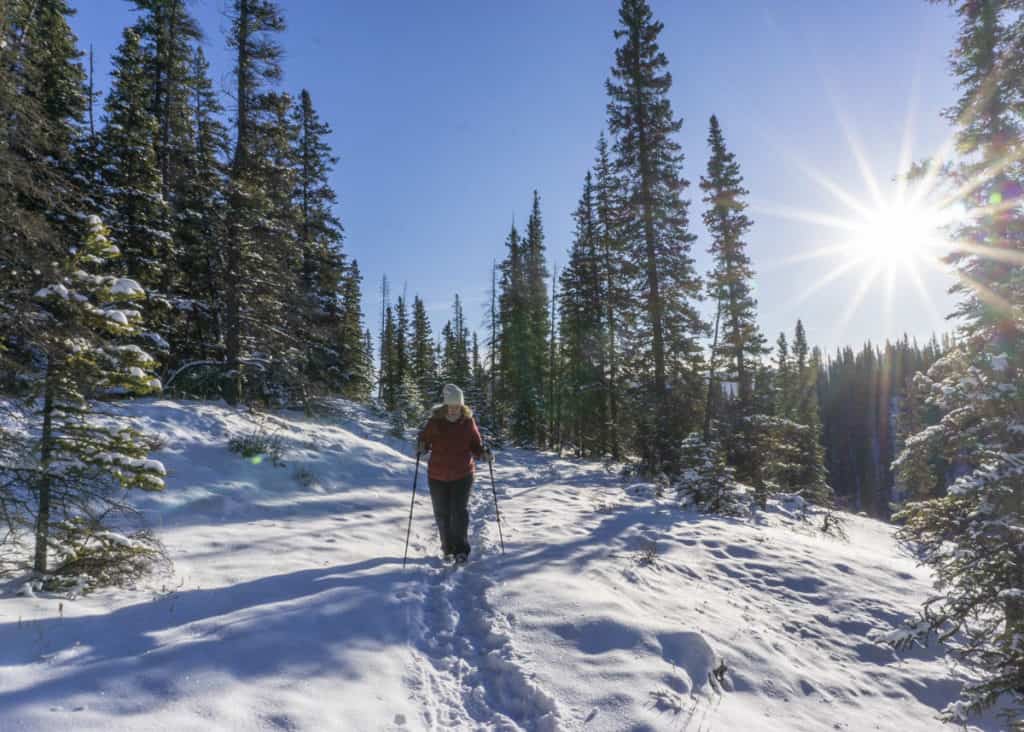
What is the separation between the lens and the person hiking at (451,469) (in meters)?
6.69

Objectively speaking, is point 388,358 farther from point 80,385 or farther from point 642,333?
point 80,385

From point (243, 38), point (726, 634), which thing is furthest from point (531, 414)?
point (726, 634)

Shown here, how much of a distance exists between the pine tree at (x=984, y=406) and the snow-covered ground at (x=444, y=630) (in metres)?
0.74

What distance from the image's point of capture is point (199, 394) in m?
13.9

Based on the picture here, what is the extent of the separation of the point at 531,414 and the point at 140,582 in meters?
26.6

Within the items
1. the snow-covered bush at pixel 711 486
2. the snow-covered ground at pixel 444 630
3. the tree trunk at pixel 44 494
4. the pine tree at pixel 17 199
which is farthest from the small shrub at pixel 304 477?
the snow-covered bush at pixel 711 486

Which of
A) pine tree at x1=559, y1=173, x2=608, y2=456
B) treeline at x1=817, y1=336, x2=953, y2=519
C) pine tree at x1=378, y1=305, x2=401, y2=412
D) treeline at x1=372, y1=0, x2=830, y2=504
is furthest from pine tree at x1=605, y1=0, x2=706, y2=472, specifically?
treeline at x1=817, y1=336, x2=953, y2=519

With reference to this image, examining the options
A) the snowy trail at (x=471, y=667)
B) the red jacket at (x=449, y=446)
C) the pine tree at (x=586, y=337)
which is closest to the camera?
the snowy trail at (x=471, y=667)

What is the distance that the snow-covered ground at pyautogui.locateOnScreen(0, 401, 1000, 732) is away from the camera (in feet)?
10.5

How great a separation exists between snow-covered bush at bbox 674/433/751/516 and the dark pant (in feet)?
25.6

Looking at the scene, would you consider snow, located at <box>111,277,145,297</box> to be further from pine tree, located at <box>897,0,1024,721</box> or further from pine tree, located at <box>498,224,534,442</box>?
pine tree, located at <box>498,224,534,442</box>

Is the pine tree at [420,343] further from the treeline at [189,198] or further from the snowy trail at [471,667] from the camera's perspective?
the snowy trail at [471,667]

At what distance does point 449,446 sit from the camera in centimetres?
671

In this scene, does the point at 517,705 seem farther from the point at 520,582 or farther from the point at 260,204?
the point at 260,204
